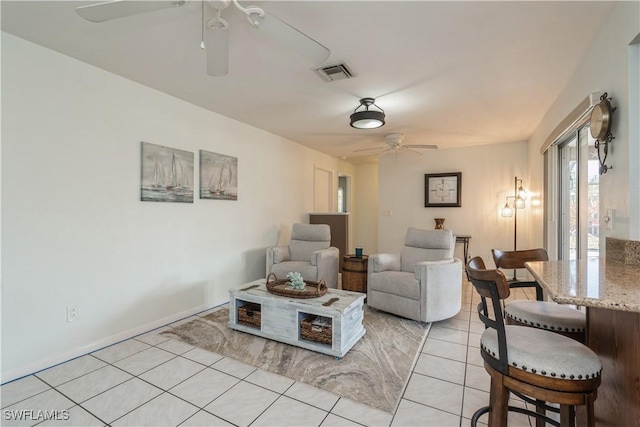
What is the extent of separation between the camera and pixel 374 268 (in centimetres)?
339

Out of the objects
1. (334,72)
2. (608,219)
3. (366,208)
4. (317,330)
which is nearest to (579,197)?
(608,219)

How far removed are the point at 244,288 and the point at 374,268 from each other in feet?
4.73

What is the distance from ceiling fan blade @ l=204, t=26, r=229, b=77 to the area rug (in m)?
2.06

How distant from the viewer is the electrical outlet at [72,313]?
92.0 inches

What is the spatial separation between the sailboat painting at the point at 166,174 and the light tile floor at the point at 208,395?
1.42 metres

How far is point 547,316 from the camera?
5.11ft

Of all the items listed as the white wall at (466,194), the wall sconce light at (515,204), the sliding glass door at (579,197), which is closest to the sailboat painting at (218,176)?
the white wall at (466,194)

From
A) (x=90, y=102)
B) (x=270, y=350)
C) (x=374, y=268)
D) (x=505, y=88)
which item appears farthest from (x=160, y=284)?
(x=505, y=88)

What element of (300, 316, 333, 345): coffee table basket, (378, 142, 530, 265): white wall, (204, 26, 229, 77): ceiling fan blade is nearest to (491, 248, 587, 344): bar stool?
(300, 316, 333, 345): coffee table basket

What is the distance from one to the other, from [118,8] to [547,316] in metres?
2.59

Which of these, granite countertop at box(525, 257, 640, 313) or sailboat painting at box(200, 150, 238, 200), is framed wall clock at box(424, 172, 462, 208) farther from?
granite countertop at box(525, 257, 640, 313)

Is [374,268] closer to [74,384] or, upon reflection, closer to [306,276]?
[306,276]

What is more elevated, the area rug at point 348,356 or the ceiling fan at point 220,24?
the ceiling fan at point 220,24

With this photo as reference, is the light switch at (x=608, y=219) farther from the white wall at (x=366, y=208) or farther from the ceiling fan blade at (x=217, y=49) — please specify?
the white wall at (x=366, y=208)
